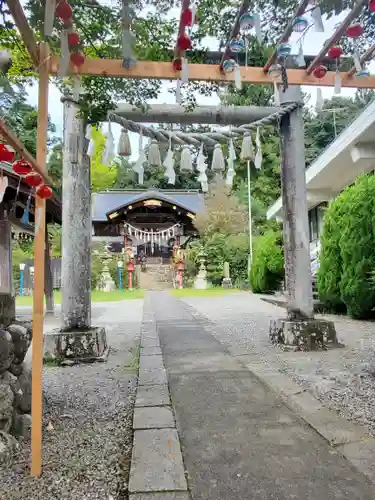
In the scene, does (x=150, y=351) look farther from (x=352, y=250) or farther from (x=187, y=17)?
(x=352, y=250)

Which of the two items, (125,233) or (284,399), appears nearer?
(284,399)

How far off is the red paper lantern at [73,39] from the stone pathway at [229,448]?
240cm

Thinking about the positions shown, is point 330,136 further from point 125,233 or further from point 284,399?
point 284,399

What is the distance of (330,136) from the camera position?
3136 cm

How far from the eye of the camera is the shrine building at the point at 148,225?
2570 cm

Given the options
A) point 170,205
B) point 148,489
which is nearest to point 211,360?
point 148,489

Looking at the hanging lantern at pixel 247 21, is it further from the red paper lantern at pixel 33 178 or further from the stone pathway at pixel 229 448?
the stone pathway at pixel 229 448

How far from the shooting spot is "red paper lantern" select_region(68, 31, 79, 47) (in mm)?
2322

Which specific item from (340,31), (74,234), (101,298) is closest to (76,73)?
(340,31)

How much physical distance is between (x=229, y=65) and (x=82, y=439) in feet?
8.49

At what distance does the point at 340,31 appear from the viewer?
241 cm

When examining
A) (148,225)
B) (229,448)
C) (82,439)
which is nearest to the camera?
(229,448)

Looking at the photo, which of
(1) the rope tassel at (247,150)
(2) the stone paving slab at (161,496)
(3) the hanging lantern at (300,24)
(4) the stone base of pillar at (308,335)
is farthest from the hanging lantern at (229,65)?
(4) the stone base of pillar at (308,335)

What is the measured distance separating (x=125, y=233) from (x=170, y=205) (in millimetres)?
3619
